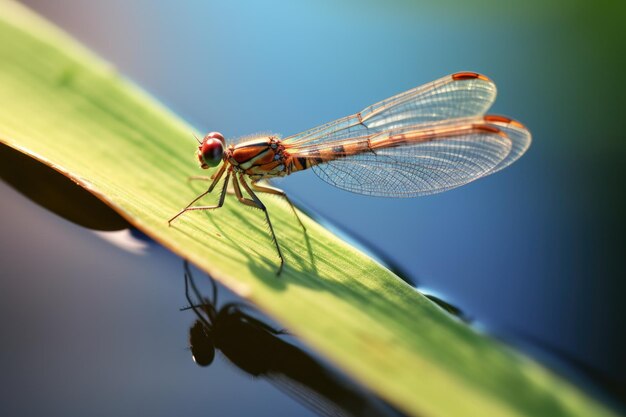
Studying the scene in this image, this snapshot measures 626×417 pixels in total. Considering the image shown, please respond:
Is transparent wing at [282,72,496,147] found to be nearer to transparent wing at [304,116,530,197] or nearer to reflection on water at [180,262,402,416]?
transparent wing at [304,116,530,197]

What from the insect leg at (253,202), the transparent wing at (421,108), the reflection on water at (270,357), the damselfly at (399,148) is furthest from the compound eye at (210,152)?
the reflection on water at (270,357)

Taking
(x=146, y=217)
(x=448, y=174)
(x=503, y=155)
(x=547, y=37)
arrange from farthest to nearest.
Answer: (x=547, y=37)
(x=448, y=174)
(x=503, y=155)
(x=146, y=217)

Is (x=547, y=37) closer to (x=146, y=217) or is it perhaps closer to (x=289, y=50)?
(x=289, y=50)

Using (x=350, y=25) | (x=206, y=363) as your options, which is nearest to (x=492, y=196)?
(x=350, y=25)

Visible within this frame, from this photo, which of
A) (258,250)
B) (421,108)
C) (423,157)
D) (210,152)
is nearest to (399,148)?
(423,157)

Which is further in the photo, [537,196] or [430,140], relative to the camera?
[537,196]

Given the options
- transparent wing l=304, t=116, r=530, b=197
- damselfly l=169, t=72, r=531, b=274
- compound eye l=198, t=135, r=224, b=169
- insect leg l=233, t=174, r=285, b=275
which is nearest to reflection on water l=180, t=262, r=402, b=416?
insect leg l=233, t=174, r=285, b=275
